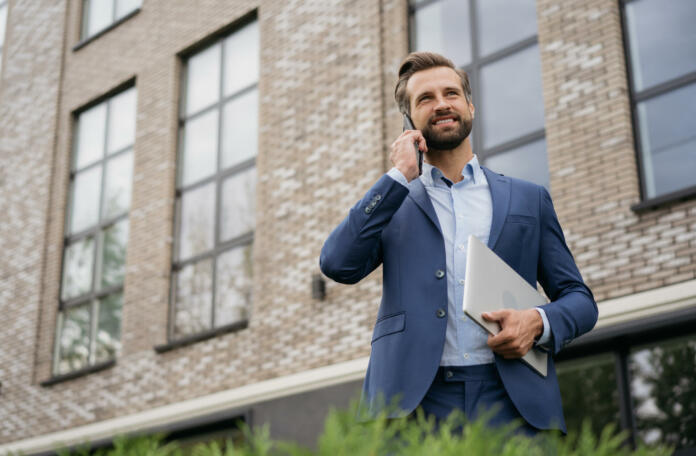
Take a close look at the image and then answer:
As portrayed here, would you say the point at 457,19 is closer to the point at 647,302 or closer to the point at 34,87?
the point at 647,302

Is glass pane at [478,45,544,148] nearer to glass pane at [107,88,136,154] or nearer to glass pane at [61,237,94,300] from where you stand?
glass pane at [107,88,136,154]

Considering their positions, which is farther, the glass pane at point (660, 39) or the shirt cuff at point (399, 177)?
the glass pane at point (660, 39)

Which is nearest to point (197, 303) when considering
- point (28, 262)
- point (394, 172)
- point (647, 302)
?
point (28, 262)

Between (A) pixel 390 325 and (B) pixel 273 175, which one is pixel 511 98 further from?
(A) pixel 390 325

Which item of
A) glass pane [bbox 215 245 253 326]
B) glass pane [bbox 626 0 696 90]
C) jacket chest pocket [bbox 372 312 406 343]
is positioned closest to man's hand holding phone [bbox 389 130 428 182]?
jacket chest pocket [bbox 372 312 406 343]

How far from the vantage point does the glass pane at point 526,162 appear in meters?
9.62

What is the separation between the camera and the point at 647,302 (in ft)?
27.1

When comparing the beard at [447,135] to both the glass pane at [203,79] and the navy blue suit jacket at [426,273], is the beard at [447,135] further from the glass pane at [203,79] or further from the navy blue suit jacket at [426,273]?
the glass pane at [203,79]

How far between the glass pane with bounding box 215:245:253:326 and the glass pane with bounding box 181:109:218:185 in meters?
1.49

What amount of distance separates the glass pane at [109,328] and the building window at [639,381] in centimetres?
730

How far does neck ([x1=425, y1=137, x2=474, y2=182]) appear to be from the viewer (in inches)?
122

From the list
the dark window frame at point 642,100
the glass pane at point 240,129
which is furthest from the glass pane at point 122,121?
the dark window frame at point 642,100

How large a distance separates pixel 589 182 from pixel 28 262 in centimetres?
1018

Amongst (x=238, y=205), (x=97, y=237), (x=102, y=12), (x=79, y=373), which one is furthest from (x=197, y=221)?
(x=102, y=12)
